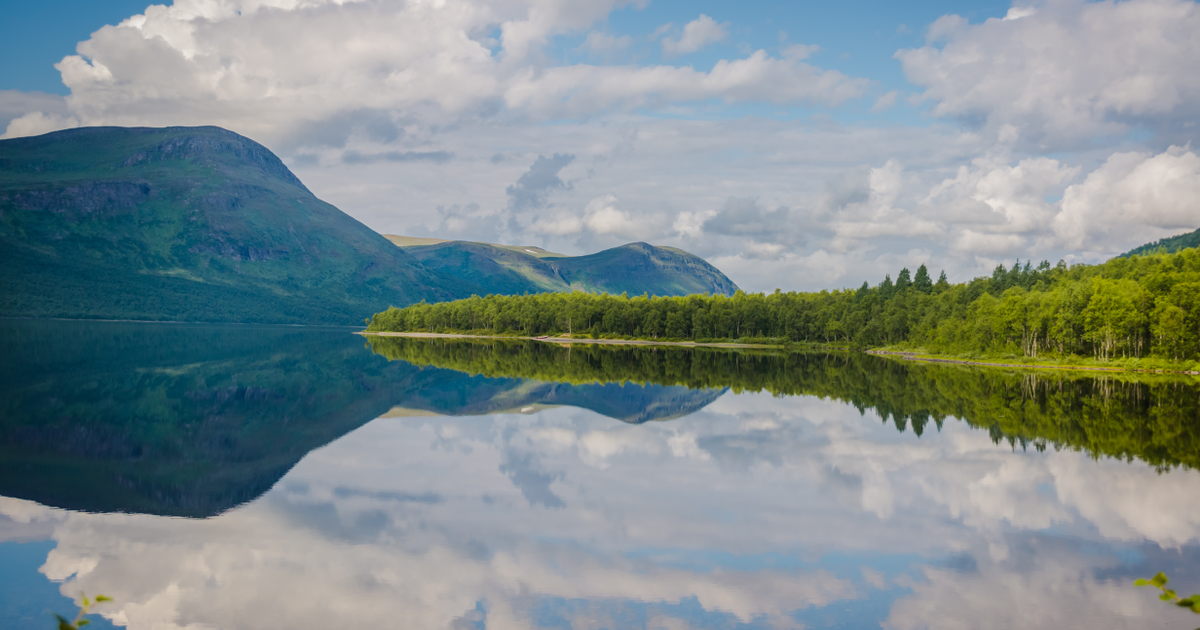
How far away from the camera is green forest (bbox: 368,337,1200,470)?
92.2ft

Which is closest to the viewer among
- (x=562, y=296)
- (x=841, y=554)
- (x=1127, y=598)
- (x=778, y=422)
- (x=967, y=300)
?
(x=1127, y=598)

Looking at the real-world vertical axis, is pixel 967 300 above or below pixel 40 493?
above

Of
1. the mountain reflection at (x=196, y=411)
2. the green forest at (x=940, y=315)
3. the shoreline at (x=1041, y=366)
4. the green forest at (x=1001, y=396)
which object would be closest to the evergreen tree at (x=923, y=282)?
the green forest at (x=940, y=315)

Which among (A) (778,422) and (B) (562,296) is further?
(B) (562,296)

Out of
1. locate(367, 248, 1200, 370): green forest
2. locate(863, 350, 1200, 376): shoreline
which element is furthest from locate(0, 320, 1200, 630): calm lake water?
locate(367, 248, 1200, 370): green forest

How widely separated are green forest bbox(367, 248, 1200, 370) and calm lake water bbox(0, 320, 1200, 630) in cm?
5019

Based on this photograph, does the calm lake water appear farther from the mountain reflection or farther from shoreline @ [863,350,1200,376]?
shoreline @ [863,350,1200,376]

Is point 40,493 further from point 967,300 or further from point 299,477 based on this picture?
point 967,300

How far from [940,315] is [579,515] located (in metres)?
108

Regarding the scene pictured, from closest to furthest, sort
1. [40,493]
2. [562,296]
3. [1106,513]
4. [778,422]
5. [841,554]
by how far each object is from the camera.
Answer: [841,554] → [40,493] → [1106,513] → [778,422] → [562,296]

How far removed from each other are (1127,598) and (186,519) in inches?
689

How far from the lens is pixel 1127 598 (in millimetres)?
11898

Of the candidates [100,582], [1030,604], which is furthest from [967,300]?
[100,582]

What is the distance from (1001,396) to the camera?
4459cm
